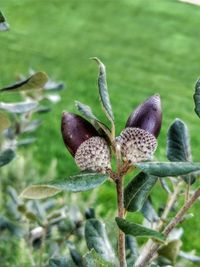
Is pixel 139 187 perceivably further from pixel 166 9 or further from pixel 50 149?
pixel 166 9

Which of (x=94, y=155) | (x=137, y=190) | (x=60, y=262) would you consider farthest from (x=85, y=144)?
(x=60, y=262)

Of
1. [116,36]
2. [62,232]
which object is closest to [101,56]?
[116,36]

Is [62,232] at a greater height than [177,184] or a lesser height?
lesser

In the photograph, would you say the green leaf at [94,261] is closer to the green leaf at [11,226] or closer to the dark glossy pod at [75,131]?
the dark glossy pod at [75,131]

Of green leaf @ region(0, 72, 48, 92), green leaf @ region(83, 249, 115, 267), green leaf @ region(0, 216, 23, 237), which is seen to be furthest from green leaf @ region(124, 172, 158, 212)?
green leaf @ region(0, 216, 23, 237)

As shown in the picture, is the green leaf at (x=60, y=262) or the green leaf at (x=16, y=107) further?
the green leaf at (x=16, y=107)

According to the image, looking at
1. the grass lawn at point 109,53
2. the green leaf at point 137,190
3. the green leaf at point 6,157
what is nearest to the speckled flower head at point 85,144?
the green leaf at point 137,190
